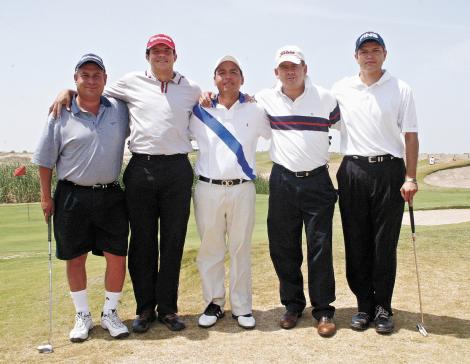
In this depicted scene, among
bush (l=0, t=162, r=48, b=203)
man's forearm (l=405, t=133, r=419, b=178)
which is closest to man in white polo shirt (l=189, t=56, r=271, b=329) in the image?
man's forearm (l=405, t=133, r=419, b=178)

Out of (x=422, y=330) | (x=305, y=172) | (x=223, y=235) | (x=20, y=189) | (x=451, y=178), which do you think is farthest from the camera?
(x=451, y=178)

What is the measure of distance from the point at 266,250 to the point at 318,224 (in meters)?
2.36

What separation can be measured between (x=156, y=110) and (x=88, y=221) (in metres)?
1.19

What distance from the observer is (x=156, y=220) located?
201 inches

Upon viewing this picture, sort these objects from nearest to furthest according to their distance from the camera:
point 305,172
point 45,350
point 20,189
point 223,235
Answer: point 45,350, point 305,172, point 223,235, point 20,189

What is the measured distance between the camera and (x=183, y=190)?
16.4 feet

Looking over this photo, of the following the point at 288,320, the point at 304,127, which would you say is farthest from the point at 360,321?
the point at 304,127

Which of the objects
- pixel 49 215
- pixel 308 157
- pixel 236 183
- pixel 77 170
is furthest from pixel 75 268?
pixel 308 157

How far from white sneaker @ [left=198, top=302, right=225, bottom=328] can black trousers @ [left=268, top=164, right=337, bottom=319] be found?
0.63 meters

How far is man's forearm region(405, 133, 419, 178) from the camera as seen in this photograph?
4.75 m

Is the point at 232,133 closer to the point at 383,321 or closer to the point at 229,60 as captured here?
the point at 229,60

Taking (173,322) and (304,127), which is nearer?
(304,127)

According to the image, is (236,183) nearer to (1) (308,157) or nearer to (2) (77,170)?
(1) (308,157)

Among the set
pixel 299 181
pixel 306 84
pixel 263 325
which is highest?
pixel 306 84
